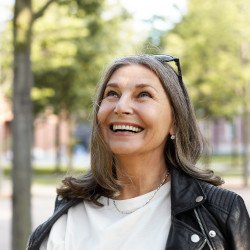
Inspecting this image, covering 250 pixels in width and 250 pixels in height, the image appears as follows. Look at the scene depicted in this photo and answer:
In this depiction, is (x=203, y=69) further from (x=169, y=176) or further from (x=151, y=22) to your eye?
(x=169, y=176)

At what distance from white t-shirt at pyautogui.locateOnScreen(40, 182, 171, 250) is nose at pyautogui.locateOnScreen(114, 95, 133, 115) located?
0.35 meters

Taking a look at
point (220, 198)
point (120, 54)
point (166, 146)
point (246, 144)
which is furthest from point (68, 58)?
point (220, 198)

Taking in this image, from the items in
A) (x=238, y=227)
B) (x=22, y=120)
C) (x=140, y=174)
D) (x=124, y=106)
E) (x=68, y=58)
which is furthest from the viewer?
(x=68, y=58)

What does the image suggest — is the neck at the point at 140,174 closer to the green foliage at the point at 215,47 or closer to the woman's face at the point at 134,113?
the woman's face at the point at 134,113

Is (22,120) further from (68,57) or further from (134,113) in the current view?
(68,57)

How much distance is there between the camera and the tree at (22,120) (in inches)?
248

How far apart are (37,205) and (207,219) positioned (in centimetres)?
1382

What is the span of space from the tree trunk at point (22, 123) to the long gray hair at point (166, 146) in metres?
3.74

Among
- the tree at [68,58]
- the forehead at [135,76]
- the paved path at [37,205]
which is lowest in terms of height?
the paved path at [37,205]

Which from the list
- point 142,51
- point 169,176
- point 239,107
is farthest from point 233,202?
point 239,107

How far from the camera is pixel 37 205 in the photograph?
1576 cm

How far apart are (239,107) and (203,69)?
1.95m

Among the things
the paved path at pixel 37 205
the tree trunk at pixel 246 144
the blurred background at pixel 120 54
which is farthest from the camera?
the tree trunk at pixel 246 144

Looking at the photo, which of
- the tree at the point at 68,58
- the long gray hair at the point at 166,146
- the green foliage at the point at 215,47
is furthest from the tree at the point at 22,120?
the green foliage at the point at 215,47
